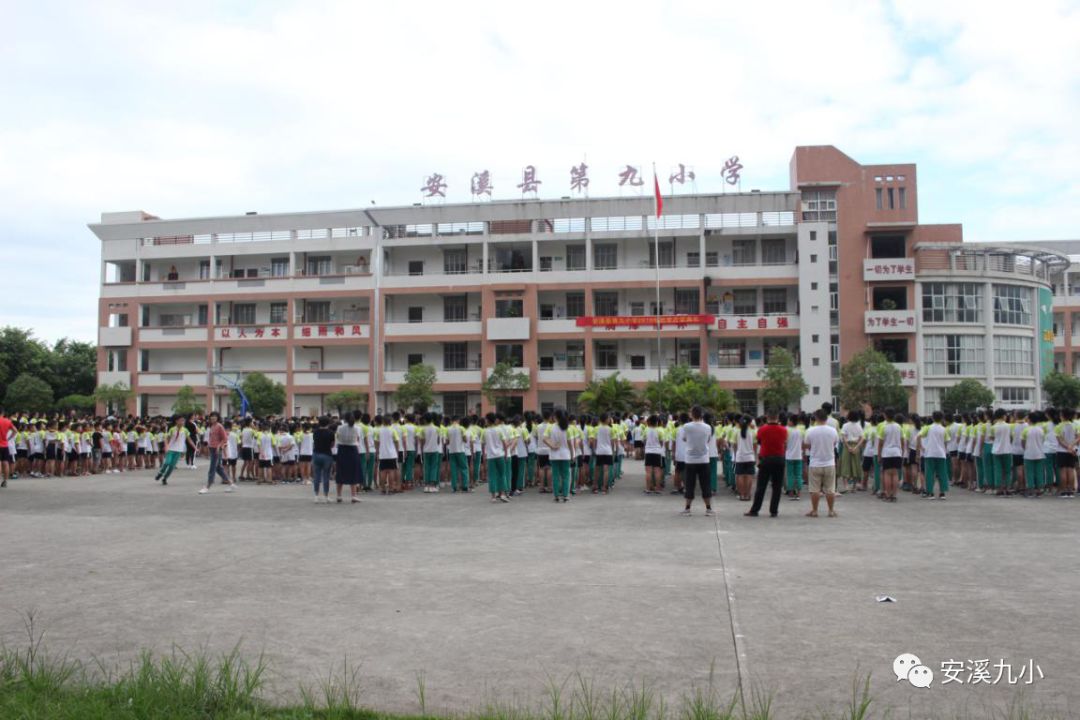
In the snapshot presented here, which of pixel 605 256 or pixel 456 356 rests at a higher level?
pixel 605 256

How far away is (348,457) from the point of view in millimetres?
14641

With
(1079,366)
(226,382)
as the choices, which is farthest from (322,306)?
(1079,366)

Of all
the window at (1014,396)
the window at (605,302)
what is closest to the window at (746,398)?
the window at (605,302)

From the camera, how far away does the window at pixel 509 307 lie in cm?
4429

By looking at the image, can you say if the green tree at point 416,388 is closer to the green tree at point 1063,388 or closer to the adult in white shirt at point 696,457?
the adult in white shirt at point 696,457

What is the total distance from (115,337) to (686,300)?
32.3 metres

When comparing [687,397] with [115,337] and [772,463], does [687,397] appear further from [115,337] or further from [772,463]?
[115,337]

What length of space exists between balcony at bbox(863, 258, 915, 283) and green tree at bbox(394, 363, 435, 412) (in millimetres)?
23542

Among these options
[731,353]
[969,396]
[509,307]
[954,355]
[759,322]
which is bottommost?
[969,396]

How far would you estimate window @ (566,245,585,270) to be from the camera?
45.0 m

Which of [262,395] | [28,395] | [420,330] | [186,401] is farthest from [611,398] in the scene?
[28,395]

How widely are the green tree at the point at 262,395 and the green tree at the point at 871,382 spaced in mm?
28521

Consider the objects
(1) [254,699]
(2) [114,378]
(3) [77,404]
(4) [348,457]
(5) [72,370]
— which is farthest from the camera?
(5) [72,370]

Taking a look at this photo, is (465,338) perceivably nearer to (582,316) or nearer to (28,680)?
(582,316)
